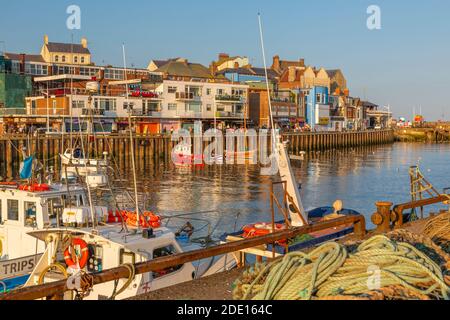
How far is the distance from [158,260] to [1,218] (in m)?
9.44

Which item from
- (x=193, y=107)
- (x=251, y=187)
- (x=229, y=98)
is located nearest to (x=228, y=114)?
(x=229, y=98)

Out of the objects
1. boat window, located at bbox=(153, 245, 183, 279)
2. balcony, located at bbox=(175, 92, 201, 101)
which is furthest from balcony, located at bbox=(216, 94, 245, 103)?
boat window, located at bbox=(153, 245, 183, 279)

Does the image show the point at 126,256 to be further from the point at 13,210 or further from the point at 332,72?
the point at 332,72

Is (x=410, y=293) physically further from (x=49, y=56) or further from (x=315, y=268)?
(x=49, y=56)

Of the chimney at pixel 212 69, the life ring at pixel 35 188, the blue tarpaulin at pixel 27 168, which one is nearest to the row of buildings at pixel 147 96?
the chimney at pixel 212 69

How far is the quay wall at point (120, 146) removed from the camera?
182 feet

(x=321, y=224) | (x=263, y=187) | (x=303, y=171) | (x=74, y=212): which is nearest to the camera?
(x=321, y=224)

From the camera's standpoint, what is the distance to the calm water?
115ft

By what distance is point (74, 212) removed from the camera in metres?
13.6

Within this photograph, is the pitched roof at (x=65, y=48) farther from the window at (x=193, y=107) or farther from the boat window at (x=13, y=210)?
the boat window at (x=13, y=210)

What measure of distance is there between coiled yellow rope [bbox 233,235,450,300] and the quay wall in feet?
99.9

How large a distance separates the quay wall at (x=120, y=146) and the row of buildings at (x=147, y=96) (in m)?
4.06

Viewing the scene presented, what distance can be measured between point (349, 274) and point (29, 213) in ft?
37.1
